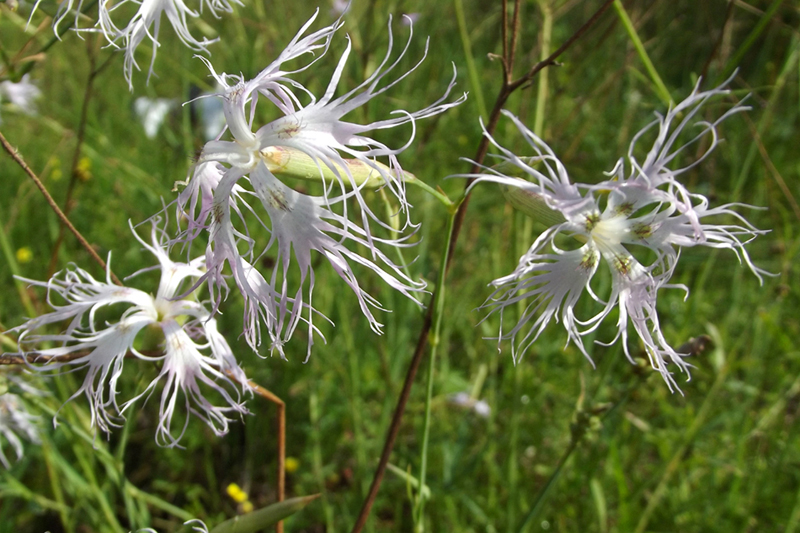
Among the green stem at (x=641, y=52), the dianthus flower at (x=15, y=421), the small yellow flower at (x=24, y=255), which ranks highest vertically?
the green stem at (x=641, y=52)

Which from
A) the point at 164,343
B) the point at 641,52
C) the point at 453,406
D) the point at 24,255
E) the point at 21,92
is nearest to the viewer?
the point at 164,343

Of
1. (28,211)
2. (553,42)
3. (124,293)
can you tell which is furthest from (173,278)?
(553,42)

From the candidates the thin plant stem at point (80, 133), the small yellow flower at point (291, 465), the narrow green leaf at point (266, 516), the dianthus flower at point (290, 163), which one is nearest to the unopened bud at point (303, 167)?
the dianthus flower at point (290, 163)

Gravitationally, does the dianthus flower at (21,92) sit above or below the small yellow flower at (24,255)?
above

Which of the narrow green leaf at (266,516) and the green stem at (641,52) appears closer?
the narrow green leaf at (266,516)

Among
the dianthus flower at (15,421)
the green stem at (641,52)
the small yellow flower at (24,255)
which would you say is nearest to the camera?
the green stem at (641,52)

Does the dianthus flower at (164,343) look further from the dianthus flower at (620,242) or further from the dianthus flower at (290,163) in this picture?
the dianthus flower at (620,242)

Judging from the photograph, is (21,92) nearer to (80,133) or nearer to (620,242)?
(80,133)

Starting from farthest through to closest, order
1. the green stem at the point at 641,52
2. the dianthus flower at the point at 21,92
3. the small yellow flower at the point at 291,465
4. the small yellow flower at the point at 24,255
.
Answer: the dianthus flower at the point at 21,92 → the small yellow flower at the point at 24,255 → the small yellow flower at the point at 291,465 → the green stem at the point at 641,52

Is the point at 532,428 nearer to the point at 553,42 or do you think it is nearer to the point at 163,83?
the point at 553,42

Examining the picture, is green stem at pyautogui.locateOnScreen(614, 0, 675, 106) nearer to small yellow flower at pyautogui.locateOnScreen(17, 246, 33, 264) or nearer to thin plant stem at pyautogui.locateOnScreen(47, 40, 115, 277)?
thin plant stem at pyautogui.locateOnScreen(47, 40, 115, 277)

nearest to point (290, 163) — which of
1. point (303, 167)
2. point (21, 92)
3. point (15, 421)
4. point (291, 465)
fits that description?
point (303, 167)
